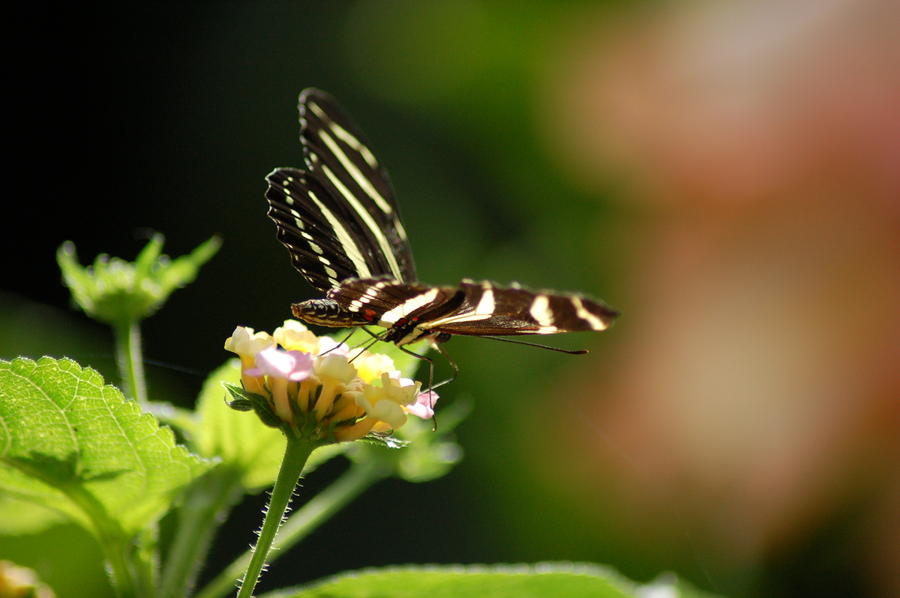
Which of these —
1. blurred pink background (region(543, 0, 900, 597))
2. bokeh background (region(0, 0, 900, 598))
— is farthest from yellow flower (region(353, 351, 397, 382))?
blurred pink background (region(543, 0, 900, 597))

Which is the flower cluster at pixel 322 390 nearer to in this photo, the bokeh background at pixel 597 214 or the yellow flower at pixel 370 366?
the yellow flower at pixel 370 366

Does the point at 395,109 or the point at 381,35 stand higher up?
the point at 381,35

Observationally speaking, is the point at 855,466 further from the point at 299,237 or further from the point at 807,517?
the point at 299,237

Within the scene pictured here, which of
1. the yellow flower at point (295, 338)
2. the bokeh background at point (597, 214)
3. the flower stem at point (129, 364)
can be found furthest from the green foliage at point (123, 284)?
the bokeh background at point (597, 214)

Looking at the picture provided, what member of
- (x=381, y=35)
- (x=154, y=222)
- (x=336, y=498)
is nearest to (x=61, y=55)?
(x=154, y=222)

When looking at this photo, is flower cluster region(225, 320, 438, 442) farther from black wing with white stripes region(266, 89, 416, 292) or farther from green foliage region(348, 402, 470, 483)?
green foliage region(348, 402, 470, 483)
